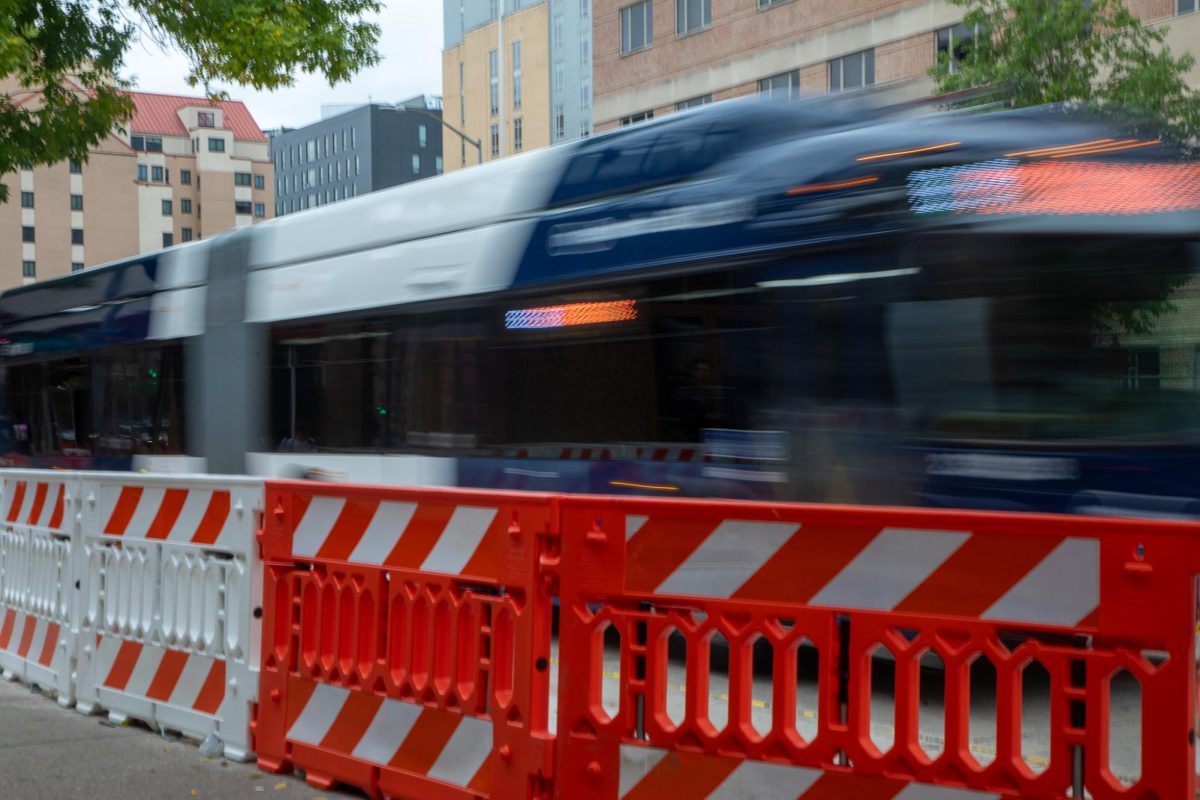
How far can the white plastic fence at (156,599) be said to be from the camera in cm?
626

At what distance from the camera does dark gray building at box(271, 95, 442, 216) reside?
122 metres

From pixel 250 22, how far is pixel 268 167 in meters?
107

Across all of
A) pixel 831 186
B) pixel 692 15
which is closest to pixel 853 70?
pixel 692 15

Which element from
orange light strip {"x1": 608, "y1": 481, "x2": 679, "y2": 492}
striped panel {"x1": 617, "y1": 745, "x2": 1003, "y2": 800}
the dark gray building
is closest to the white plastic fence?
striped panel {"x1": 617, "y1": 745, "x2": 1003, "y2": 800}

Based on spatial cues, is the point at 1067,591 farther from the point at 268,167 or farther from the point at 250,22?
the point at 268,167

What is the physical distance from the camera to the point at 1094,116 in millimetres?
8742

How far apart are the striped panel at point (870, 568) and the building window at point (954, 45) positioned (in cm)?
1899

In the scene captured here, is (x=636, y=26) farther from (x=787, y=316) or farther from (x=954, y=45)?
(x=787, y=316)

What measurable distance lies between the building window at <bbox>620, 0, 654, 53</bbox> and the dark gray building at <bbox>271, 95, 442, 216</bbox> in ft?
266

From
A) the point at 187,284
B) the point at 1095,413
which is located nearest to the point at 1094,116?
the point at 1095,413

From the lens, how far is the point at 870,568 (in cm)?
417

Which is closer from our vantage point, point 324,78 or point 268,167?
point 324,78

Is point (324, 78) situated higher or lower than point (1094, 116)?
higher

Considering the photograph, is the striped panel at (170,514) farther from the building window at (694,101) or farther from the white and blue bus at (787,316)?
the building window at (694,101)
